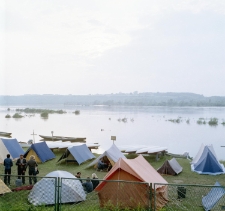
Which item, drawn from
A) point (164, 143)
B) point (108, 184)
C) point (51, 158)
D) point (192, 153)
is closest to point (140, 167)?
point (108, 184)

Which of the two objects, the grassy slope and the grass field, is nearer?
the grass field

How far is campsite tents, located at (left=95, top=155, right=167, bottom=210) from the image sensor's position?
26.7ft

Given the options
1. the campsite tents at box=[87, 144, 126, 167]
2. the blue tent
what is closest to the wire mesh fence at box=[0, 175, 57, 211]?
the blue tent

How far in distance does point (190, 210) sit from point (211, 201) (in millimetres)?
670

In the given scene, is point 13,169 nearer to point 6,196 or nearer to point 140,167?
point 6,196

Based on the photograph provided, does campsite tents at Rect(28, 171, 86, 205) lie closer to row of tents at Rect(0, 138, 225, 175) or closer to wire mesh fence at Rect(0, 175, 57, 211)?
wire mesh fence at Rect(0, 175, 57, 211)

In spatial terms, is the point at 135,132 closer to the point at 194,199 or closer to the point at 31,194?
the point at 194,199

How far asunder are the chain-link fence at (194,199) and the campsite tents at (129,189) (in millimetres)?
264

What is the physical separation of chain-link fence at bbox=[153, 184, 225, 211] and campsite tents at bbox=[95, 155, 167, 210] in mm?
264

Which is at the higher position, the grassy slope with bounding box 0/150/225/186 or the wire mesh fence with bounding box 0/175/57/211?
the wire mesh fence with bounding box 0/175/57/211

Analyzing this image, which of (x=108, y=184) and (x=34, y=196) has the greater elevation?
(x=108, y=184)

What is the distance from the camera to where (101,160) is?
15.8m

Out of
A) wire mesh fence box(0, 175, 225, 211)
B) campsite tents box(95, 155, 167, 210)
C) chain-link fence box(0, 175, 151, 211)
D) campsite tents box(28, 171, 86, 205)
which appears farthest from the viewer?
campsite tents box(28, 171, 86, 205)

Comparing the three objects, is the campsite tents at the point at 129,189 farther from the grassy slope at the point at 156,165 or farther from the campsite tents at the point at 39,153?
the campsite tents at the point at 39,153
